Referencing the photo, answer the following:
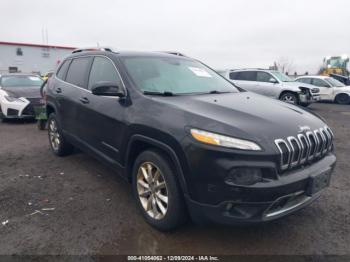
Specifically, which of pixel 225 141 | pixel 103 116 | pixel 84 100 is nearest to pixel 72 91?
pixel 84 100

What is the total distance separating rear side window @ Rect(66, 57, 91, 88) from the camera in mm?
4203

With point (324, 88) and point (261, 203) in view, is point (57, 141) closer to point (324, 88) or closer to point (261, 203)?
point (261, 203)

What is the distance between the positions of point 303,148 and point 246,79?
1105 centimetres

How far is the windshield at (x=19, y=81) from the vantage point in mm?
9242

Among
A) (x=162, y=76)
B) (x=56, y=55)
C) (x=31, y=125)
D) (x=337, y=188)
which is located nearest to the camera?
(x=162, y=76)

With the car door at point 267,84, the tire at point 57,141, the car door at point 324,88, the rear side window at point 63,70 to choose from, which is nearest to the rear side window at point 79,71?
the rear side window at point 63,70

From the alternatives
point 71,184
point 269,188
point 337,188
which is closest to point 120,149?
point 71,184

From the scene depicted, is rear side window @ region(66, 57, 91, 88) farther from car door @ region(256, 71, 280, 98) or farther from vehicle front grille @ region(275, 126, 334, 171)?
car door @ region(256, 71, 280, 98)

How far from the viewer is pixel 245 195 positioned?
2275 millimetres

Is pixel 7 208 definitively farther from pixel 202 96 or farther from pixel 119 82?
pixel 202 96

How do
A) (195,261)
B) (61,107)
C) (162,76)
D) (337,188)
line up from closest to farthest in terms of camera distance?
(195,261) < (162,76) < (337,188) < (61,107)

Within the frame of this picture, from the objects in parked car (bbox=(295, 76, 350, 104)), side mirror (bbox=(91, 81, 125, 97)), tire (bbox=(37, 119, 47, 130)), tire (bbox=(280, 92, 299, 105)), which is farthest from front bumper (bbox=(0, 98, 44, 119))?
parked car (bbox=(295, 76, 350, 104))

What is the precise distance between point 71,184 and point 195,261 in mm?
2243

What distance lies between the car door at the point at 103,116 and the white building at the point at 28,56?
117 ft
